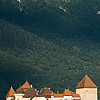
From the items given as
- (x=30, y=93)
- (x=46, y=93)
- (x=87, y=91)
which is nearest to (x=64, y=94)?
(x=46, y=93)

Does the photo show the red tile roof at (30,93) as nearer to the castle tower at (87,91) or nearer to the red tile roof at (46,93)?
the red tile roof at (46,93)

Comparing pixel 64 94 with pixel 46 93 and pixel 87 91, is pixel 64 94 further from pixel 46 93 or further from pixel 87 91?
pixel 87 91

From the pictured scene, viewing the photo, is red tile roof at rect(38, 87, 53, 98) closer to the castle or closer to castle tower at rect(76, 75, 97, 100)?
the castle

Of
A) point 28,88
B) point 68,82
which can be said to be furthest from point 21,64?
point 28,88

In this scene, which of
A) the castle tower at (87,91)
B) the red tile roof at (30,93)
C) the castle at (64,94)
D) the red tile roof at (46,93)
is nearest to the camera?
the castle at (64,94)

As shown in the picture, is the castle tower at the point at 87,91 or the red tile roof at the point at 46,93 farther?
the castle tower at the point at 87,91

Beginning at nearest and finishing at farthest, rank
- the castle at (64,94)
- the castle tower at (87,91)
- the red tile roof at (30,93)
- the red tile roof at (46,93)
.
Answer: the castle at (64,94)
the red tile roof at (46,93)
the castle tower at (87,91)
the red tile roof at (30,93)

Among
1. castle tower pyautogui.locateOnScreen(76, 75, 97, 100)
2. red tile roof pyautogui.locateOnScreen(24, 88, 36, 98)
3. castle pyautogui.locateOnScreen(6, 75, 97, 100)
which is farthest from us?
red tile roof pyautogui.locateOnScreen(24, 88, 36, 98)

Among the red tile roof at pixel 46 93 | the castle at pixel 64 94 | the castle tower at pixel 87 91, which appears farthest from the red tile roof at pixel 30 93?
the castle tower at pixel 87 91

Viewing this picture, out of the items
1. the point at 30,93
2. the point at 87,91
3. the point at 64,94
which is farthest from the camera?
the point at 30,93

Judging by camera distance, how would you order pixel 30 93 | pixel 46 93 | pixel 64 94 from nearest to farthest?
1. pixel 64 94
2. pixel 46 93
3. pixel 30 93

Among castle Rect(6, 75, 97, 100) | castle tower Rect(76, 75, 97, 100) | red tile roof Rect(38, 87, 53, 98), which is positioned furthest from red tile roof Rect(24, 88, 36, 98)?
castle tower Rect(76, 75, 97, 100)

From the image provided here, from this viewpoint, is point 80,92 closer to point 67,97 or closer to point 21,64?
point 67,97

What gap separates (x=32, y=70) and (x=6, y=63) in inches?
356
